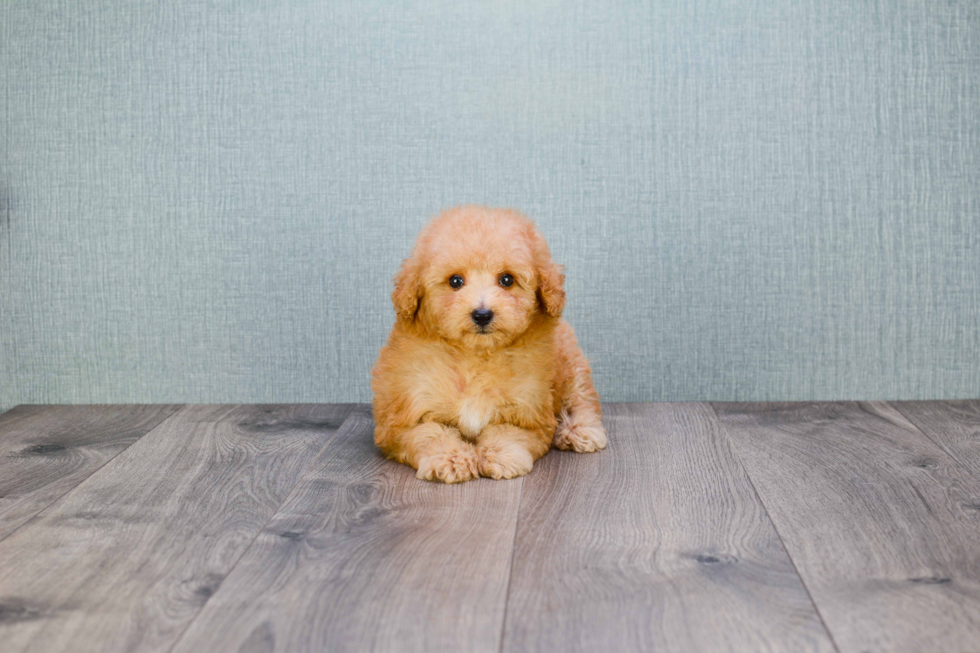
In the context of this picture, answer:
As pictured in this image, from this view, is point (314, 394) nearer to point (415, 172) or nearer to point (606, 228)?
point (415, 172)

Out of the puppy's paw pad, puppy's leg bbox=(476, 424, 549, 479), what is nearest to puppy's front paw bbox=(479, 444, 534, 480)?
puppy's leg bbox=(476, 424, 549, 479)

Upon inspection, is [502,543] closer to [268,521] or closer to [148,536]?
[268,521]

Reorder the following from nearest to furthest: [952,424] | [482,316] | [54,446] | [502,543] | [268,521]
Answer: [502,543], [268,521], [482,316], [54,446], [952,424]

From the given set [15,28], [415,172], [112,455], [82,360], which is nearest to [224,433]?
[112,455]

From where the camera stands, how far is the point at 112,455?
192 cm

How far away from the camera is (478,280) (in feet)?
5.50

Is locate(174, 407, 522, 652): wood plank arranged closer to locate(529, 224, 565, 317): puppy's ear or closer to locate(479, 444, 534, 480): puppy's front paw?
locate(479, 444, 534, 480): puppy's front paw

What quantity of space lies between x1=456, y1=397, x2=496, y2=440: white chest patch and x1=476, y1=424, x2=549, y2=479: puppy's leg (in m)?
0.03

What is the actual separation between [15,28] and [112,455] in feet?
3.93

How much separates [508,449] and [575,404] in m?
0.30

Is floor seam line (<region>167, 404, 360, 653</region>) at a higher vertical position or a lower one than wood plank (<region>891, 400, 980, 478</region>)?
higher

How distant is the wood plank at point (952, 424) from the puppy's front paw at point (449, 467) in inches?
38.0

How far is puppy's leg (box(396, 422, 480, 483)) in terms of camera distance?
1.68 m

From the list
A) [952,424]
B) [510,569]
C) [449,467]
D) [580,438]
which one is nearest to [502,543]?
[510,569]
